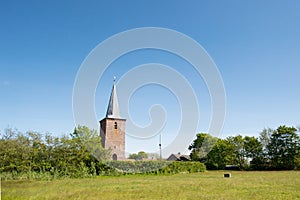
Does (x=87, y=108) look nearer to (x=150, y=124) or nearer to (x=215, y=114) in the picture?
(x=150, y=124)

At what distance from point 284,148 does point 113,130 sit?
27.6 meters

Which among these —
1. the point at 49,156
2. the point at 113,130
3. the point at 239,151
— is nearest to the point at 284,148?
the point at 239,151

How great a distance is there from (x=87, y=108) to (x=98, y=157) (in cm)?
1665

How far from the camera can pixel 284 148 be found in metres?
40.2

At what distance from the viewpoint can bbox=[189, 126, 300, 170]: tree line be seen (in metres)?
39.6

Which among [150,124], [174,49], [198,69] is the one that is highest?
[174,49]

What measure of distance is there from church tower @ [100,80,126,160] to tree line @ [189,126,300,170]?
679 inches

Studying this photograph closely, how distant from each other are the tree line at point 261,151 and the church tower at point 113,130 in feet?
56.6

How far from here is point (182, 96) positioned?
Result: 10.8 meters

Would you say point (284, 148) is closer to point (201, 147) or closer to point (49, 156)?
point (201, 147)

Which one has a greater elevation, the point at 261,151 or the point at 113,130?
the point at 113,130

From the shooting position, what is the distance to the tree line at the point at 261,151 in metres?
39.6

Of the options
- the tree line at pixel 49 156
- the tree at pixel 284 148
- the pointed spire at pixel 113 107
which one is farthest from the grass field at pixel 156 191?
the tree at pixel 284 148

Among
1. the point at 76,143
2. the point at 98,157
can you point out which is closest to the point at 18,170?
the point at 76,143
